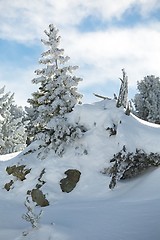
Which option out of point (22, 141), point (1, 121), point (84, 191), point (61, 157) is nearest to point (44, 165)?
point (61, 157)

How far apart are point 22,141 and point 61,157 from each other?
15.0m

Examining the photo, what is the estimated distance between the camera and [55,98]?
16.5m

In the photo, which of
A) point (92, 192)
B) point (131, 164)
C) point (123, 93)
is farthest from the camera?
point (123, 93)

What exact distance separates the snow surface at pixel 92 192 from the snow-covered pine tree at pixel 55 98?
1.92ft

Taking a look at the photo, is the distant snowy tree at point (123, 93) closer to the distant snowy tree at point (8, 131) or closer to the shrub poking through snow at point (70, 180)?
the shrub poking through snow at point (70, 180)

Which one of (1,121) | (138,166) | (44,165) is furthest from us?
(1,121)

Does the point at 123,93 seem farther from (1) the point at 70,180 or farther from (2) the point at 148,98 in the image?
(2) the point at 148,98

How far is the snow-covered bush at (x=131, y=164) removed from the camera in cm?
1271

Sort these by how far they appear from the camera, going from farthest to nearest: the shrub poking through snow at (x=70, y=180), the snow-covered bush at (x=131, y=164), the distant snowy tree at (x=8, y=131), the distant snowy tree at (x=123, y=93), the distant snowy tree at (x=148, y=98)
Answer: the distant snowy tree at (x=148, y=98)
the distant snowy tree at (x=8, y=131)
the distant snowy tree at (x=123, y=93)
the shrub poking through snow at (x=70, y=180)
the snow-covered bush at (x=131, y=164)

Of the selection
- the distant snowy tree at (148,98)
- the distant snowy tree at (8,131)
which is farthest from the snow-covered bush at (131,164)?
the distant snowy tree at (148,98)

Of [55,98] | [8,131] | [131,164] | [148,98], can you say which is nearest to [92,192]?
[131,164]

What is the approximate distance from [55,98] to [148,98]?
18.6 m

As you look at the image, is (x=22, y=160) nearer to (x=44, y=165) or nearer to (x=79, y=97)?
(x=44, y=165)

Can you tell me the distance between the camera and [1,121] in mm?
26625
